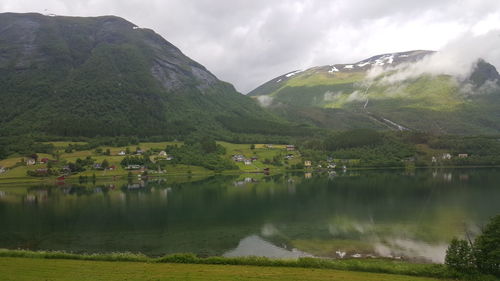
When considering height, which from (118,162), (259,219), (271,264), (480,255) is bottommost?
(259,219)

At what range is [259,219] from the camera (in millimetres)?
67125

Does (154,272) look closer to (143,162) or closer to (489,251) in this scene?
(489,251)

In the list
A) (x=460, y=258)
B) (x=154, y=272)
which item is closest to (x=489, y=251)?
(x=460, y=258)

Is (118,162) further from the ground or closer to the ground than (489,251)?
further from the ground

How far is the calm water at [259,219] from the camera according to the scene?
48.2 meters

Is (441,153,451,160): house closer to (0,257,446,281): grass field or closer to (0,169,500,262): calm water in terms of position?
(0,169,500,262): calm water

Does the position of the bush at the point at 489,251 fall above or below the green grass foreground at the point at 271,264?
above

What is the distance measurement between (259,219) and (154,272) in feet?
128

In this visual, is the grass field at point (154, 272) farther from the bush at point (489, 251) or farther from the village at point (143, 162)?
the village at point (143, 162)

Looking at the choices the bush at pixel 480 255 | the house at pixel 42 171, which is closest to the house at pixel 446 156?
the house at pixel 42 171

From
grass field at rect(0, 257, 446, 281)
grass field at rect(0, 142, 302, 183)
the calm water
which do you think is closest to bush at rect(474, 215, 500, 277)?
grass field at rect(0, 257, 446, 281)

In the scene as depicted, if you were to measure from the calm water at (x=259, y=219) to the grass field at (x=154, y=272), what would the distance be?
13223 mm

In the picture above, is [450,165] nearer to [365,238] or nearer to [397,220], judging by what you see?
[397,220]

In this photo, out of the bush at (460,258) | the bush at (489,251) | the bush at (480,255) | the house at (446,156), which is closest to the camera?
the bush at (489,251)
